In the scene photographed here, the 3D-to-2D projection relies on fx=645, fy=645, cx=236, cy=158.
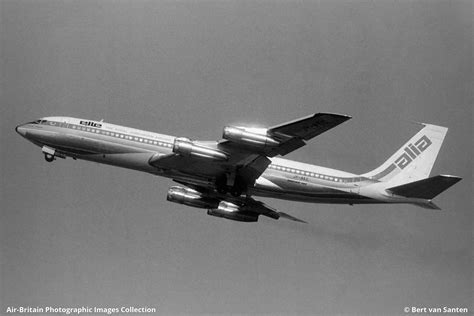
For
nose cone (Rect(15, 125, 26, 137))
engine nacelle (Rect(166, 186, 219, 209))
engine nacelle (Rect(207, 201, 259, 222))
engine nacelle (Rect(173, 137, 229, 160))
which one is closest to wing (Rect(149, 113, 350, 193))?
engine nacelle (Rect(173, 137, 229, 160))

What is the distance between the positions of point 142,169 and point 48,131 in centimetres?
684

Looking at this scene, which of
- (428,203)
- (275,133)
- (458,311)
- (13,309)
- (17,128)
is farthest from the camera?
(17,128)

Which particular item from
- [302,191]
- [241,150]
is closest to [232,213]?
[302,191]

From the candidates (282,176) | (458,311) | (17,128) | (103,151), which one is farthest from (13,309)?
(458,311)

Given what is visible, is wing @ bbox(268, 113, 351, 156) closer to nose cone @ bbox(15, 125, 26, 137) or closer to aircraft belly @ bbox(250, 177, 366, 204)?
aircraft belly @ bbox(250, 177, 366, 204)

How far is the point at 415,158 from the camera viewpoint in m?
45.4

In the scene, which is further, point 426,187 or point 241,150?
point 426,187

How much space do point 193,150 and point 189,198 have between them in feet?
25.0

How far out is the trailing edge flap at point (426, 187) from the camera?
36375 mm

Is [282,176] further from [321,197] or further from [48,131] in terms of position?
[48,131]

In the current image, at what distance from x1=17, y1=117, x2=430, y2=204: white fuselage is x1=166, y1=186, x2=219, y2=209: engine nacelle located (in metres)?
2.07

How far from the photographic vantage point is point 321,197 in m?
41.9

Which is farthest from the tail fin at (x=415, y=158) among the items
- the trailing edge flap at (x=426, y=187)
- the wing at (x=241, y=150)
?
the wing at (x=241, y=150)

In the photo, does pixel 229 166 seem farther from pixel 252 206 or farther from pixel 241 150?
pixel 252 206
